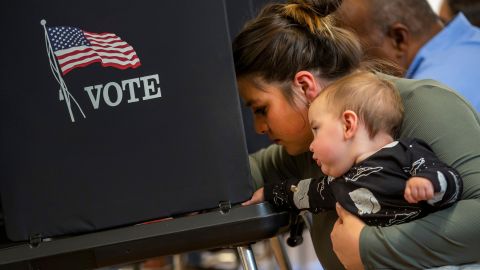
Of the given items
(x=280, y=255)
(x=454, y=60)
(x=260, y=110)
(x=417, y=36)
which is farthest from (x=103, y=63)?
(x=417, y=36)

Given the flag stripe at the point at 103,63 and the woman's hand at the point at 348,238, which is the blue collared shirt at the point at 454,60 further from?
the flag stripe at the point at 103,63

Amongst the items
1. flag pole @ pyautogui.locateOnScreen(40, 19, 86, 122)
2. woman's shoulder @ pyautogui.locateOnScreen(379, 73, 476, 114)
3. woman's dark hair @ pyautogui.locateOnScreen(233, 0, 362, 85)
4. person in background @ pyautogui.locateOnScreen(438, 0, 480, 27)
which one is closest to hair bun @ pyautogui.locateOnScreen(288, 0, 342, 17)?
woman's dark hair @ pyautogui.locateOnScreen(233, 0, 362, 85)

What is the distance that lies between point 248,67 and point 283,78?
0.08 m

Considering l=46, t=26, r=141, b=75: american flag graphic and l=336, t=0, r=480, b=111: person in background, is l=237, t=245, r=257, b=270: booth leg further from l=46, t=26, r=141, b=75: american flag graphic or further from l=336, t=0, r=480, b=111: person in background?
l=336, t=0, r=480, b=111: person in background

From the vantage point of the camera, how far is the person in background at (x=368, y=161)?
137cm

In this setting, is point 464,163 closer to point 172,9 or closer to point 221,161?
point 221,161

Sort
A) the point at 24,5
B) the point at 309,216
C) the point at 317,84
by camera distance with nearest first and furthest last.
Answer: the point at 24,5
the point at 317,84
the point at 309,216

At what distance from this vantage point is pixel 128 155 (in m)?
1.38

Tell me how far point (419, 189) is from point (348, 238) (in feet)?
0.74

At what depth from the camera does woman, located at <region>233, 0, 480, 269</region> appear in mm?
1389

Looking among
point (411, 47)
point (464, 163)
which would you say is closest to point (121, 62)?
point (464, 163)

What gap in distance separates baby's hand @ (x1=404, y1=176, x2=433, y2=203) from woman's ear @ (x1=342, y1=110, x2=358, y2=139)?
0.61ft

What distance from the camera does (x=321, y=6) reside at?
65.0 inches

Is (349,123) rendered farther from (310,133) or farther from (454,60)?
(454,60)
